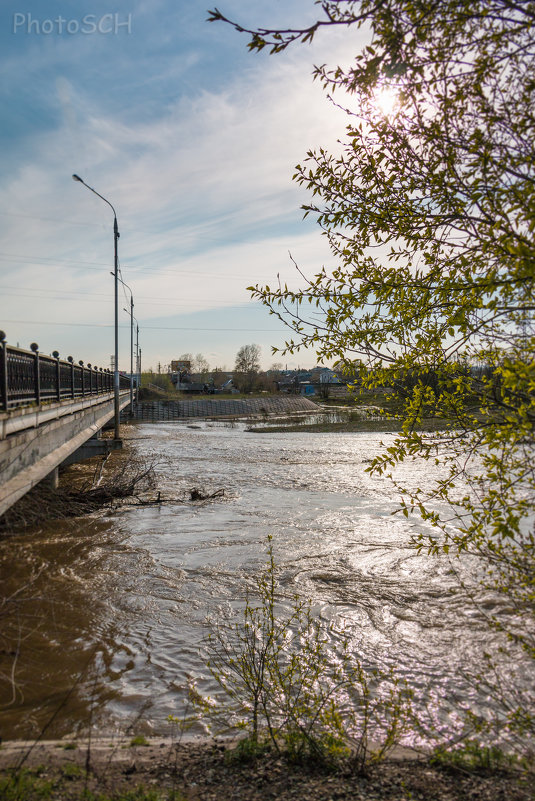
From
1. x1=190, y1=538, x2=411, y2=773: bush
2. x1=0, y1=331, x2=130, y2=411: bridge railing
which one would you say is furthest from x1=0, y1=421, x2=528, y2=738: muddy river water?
x1=0, y1=331, x2=130, y2=411: bridge railing

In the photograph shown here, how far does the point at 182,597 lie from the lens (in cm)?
870

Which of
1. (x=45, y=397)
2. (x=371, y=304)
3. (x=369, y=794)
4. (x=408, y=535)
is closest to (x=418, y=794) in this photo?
(x=369, y=794)

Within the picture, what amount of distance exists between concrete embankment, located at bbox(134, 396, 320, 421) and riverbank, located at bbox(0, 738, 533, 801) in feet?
203

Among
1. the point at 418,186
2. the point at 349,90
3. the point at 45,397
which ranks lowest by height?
the point at 45,397

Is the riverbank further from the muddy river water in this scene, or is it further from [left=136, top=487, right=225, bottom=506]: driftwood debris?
[left=136, top=487, right=225, bottom=506]: driftwood debris

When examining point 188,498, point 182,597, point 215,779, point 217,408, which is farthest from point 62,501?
point 217,408

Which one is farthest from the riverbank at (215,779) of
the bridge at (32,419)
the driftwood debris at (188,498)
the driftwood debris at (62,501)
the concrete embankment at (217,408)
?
the concrete embankment at (217,408)

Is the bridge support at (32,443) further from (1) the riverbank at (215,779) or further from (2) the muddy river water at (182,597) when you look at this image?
(1) the riverbank at (215,779)

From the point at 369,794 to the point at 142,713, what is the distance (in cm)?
262

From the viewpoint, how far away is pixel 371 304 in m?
5.02

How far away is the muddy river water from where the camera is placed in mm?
5734

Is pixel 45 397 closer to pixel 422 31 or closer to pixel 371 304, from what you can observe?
pixel 371 304

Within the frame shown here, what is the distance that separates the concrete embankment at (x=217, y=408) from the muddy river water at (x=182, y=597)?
52.4 m

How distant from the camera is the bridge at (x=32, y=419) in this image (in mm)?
9445
